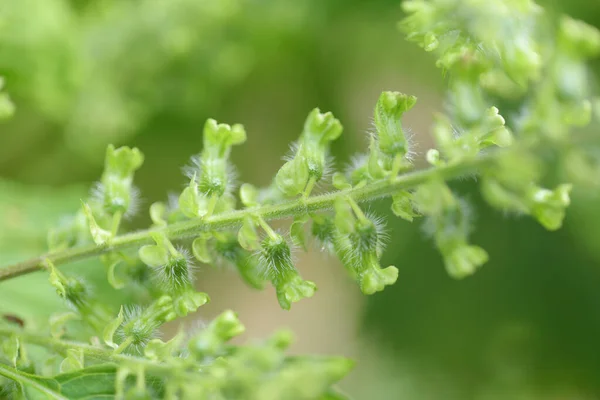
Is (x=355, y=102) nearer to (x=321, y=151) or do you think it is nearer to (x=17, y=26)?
(x=17, y=26)

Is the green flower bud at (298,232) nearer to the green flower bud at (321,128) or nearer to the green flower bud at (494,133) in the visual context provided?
the green flower bud at (321,128)

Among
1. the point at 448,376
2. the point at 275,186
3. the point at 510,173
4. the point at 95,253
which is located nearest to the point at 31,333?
the point at 95,253

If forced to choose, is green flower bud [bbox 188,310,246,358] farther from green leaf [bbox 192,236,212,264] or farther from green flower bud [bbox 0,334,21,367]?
green flower bud [bbox 0,334,21,367]

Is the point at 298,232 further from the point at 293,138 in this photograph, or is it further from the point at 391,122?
the point at 293,138

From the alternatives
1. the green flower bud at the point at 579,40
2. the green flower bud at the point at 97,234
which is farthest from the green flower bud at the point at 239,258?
the green flower bud at the point at 579,40

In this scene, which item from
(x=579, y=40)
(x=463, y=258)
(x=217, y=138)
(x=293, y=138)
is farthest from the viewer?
(x=293, y=138)

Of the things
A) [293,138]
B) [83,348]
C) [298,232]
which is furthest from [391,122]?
[293,138]
